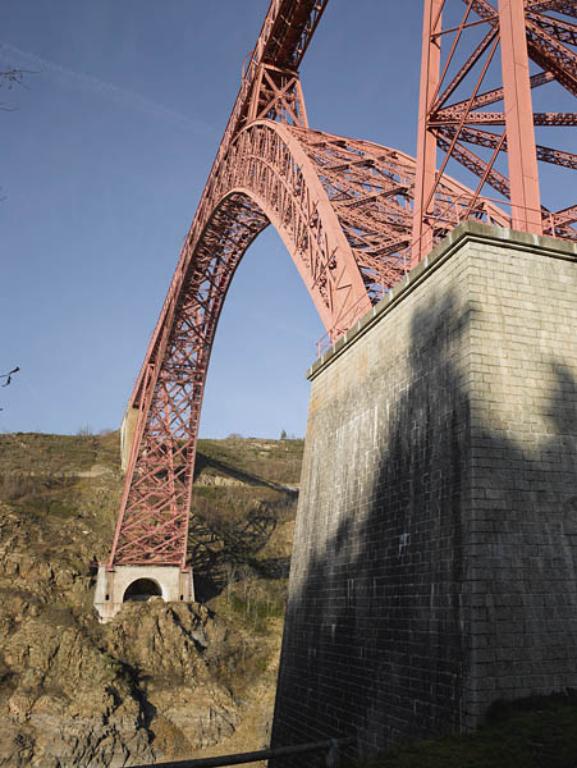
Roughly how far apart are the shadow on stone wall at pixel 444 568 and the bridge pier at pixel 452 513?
0.02 metres

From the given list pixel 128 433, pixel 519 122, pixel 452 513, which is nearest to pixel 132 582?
pixel 128 433

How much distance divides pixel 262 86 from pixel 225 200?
4209 mm

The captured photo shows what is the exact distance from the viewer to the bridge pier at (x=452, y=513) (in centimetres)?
684

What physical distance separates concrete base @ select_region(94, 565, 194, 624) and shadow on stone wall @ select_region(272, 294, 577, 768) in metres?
19.8

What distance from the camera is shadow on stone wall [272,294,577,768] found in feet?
22.2

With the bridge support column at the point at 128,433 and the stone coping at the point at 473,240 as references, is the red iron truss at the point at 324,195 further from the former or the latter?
the bridge support column at the point at 128,433

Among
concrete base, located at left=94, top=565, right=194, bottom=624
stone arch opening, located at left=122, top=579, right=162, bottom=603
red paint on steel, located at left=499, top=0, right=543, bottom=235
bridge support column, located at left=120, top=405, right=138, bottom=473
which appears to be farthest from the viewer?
bridge support column, located at left=120, top=405, right=138, bottom=473

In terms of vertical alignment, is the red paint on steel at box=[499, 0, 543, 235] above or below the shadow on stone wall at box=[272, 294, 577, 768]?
above

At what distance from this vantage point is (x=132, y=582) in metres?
29.3

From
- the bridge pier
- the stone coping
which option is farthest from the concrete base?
the stone coping

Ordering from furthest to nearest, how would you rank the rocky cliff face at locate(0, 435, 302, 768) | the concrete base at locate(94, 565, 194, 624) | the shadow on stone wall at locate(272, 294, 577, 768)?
the concrete base at locate(94, 565, 194, 624), the rocky cliff face at locate(0, 435, 302, 768), the shadow on stone wall at locate(272, 294, 577, 768)

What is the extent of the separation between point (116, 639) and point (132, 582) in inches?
128

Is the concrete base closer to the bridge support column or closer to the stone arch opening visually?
the stone arch opening

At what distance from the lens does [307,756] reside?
9.45 m
